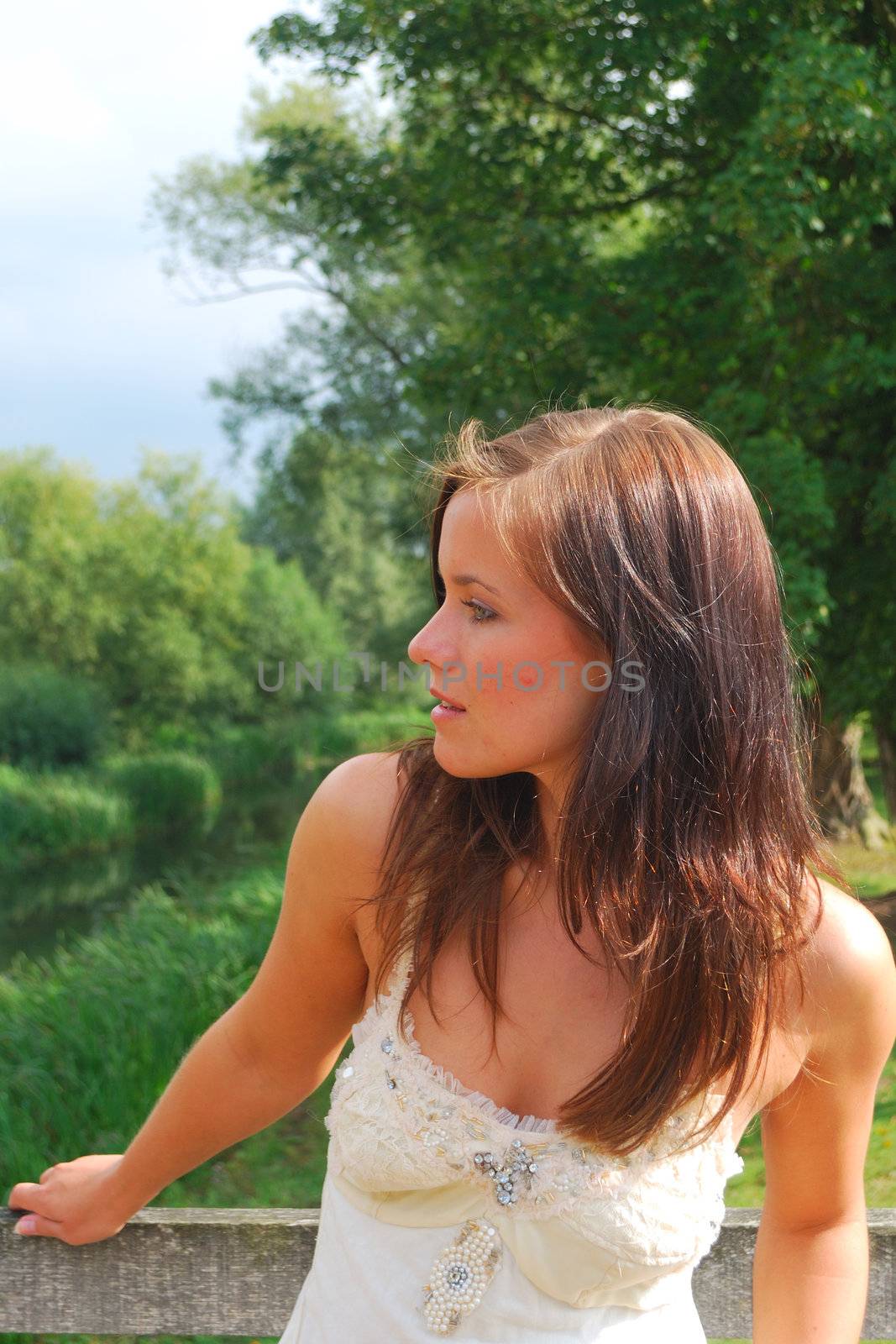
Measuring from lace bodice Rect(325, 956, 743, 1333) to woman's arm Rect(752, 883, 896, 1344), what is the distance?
0.31ft

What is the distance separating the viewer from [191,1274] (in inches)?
51.6

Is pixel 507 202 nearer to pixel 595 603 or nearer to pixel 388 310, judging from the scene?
pixel 595 603

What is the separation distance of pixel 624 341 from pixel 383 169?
2446 mm

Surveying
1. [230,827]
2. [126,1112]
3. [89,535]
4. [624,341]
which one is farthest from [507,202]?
[89,535]

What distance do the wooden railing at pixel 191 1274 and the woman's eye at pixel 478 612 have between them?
710 mm

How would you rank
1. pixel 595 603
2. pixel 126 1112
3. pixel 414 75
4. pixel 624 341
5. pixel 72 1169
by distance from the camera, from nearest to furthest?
1. pixel 595 603
2. pixel 72 1169
3. pixel 126 1112
4. pixel 624 341
5. pixel 414 75

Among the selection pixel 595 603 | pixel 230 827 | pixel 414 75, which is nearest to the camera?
pixel 595 603

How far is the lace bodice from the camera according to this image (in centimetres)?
111

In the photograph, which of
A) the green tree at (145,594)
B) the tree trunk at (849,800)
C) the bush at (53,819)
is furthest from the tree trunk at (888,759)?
the green tree at (145,594)

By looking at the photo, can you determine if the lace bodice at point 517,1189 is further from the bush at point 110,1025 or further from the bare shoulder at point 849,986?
the bush at point 110,1025

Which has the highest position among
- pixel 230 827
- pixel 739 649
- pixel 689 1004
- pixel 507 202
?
pixel 507 202

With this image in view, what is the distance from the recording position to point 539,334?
6840mm

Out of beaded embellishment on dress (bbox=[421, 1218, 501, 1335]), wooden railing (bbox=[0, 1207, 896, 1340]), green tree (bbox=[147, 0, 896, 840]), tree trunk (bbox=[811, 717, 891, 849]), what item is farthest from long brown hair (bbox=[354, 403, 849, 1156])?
tree trunk (bbox=[811, 717, 891, 849])

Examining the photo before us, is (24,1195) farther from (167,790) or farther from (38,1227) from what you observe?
(167,790)
